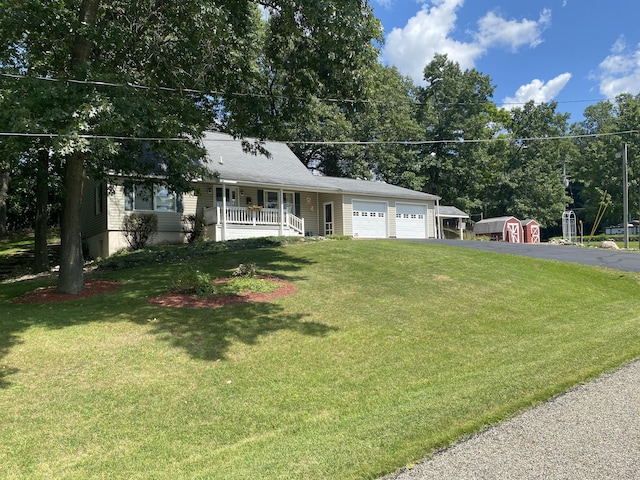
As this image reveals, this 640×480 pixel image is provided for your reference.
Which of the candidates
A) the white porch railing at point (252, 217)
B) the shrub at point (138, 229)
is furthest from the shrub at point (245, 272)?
the shrub at point (138, 229)

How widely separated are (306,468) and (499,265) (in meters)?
12.5

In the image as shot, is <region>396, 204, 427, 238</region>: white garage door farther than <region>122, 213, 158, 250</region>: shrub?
Yes

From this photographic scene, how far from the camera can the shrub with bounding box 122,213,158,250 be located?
1780 centimetres

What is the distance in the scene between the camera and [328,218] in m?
24.6

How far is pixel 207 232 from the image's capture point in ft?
64.1

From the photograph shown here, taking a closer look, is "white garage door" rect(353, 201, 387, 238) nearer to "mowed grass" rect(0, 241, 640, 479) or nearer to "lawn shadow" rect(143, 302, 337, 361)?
"mowed grass" rect(0, 241, 640, 479)

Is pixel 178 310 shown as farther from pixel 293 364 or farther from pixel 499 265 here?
pixel 499 265

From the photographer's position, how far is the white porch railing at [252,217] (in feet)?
63.6

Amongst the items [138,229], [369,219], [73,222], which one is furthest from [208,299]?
[369,219]

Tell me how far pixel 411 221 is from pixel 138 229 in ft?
52.5

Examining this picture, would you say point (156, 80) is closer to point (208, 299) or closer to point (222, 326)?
point (208, 299)

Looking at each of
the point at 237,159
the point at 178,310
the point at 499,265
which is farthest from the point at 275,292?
the point at 237,159

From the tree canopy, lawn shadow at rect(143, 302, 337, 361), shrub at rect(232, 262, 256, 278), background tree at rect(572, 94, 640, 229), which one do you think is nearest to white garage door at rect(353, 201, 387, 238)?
the tree canopy

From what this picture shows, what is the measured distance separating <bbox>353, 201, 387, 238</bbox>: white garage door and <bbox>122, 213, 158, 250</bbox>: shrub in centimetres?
1084
